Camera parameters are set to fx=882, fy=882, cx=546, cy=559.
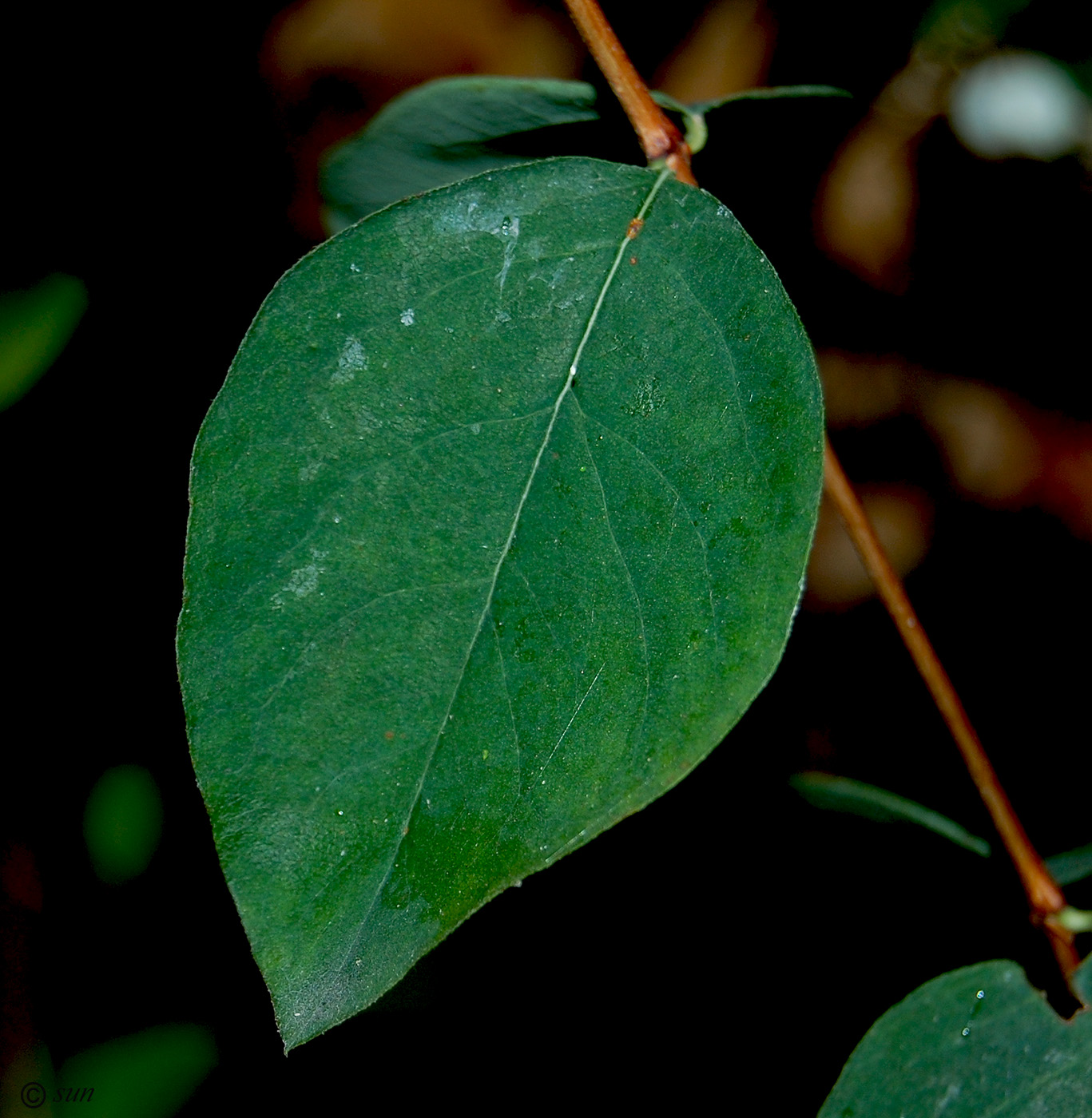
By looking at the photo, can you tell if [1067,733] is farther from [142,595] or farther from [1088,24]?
[142,595]

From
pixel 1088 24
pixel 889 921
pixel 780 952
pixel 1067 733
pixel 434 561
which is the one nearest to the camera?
pixel 434 561

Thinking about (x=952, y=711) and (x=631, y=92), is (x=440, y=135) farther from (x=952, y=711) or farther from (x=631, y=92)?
(x=952, y=711)

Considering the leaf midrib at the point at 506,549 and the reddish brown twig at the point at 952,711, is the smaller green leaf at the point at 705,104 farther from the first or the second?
the reddish brown twig at the point at 952,711

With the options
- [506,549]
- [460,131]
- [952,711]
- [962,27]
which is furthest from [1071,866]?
[962,27]

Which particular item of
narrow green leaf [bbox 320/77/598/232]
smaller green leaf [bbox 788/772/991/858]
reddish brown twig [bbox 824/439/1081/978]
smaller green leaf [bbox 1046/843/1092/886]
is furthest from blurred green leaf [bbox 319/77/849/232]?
smaller green leaf [bbox 1046/843/1092/886]

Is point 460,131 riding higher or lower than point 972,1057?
higher

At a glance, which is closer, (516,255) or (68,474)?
(516,255)

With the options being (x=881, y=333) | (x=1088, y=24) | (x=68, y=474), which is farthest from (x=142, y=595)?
(x=1088, y=24)
